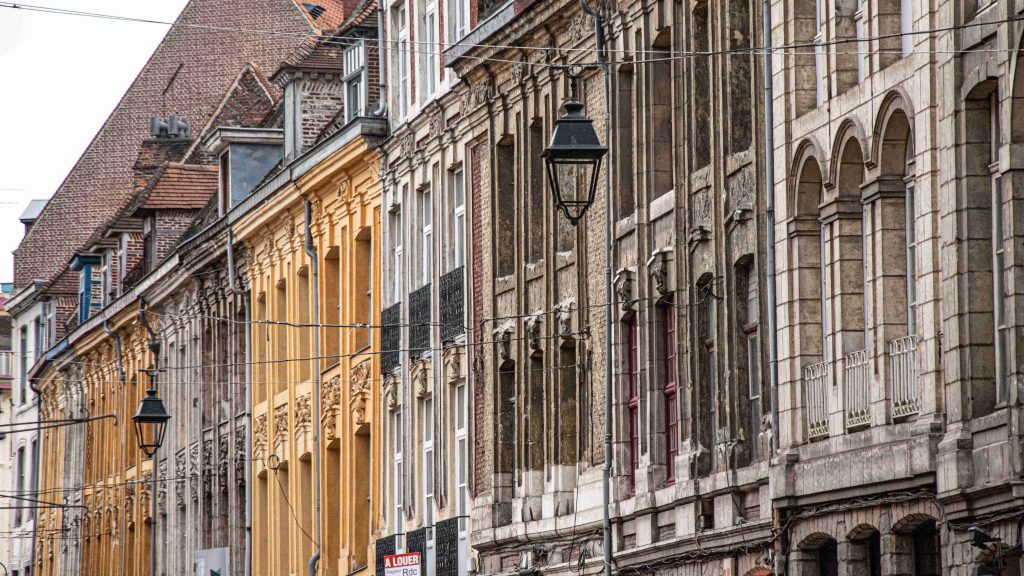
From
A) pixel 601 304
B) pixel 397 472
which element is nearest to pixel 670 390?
pixel 601 304

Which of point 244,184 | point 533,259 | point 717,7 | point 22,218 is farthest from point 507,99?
point 22,218

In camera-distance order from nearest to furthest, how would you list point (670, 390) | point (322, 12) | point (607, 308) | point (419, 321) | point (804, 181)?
point (804, 181)
point (670, 390)
point (607, 308)
point (419, 321)
point (322, 12)

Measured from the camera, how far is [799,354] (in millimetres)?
25422

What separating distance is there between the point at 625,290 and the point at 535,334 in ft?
11.8

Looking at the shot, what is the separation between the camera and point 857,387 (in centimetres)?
2408

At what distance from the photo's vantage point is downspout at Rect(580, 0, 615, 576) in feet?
100

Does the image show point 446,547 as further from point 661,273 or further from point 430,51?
point 661,273

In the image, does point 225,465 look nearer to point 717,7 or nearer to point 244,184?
point 244,184

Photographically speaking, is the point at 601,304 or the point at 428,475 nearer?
the point at 601,304

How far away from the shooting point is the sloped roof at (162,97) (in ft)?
216

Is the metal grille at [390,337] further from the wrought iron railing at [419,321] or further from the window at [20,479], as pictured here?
the window at [20,479]

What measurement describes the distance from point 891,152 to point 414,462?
1719cm

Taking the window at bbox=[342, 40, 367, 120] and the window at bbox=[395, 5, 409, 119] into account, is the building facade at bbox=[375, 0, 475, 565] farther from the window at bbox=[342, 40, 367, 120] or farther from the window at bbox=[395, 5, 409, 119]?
Result: the window at bbox=[342, 40, 367, 120]

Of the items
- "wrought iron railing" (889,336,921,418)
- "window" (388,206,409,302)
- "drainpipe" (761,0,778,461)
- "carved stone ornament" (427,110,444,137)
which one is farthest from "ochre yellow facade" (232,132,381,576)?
"wrought iron railing" (889,336,921,418)
